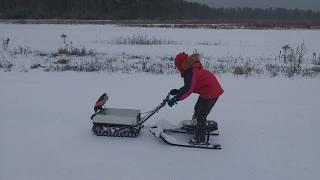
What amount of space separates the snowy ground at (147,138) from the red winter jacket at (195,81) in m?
0.87

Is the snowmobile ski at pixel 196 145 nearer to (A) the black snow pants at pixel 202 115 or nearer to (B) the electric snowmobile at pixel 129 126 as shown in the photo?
(B) the electric snowmobile at pixel 129 126

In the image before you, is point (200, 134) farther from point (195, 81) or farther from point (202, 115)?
point (195, 81)

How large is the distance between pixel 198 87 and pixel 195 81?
0.33 metres

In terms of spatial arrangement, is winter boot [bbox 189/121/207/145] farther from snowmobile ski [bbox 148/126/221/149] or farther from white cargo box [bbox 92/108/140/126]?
white cargo box [bbox 92/108/140/126]

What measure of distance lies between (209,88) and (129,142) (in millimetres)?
1487

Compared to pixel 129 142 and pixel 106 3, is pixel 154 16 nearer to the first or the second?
pixel 106 3

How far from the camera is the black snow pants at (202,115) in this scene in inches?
243

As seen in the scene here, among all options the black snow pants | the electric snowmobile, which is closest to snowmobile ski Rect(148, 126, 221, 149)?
the electric snowmobile

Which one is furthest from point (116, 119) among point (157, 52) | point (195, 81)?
point (157, 52)

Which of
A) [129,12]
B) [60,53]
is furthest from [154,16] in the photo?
[60,53]

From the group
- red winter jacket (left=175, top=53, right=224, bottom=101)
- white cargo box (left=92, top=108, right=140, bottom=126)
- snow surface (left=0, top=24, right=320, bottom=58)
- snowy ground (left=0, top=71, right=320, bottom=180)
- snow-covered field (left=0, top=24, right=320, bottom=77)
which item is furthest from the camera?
snow surface (left=0, top=24, right=320, bottom=58)

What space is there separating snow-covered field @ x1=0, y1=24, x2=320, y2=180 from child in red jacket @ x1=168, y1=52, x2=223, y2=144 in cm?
41

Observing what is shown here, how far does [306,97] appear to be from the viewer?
9.67 m

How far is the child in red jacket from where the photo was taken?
5789 mm
